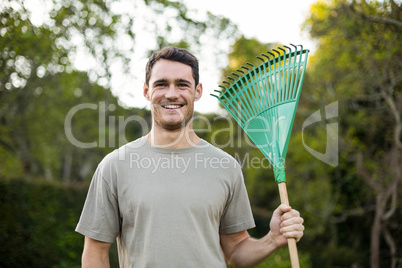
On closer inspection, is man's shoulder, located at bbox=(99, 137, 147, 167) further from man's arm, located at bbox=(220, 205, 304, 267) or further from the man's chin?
man's arm, located at bbox=(220, 205, 304, 267)

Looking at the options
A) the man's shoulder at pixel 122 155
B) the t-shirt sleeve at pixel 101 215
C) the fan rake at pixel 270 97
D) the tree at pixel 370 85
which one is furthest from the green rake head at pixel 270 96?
the tree at pixel 370 85

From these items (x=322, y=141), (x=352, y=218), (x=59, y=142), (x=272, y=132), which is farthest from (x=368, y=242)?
(x=272, y=132)

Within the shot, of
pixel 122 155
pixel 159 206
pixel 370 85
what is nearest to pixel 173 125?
pixel 122 155

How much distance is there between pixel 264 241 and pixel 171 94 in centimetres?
90

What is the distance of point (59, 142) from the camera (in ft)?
48.9

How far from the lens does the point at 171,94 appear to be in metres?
2.15

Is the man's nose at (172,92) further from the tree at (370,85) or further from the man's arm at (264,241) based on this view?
the tree at (370,85)

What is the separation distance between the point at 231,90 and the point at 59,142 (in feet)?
44.4

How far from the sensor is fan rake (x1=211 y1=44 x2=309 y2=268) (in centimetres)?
229

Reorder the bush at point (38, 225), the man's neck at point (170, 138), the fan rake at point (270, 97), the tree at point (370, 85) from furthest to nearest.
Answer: the tree at point (370, 85) → the bush at point (38, 225) → the fan rake at point (270, 97) → the man's neck at point (170, 138)

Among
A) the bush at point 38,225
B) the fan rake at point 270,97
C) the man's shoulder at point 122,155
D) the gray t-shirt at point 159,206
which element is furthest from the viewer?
the bush at point 38,225

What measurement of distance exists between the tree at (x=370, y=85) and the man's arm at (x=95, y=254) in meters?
5.39

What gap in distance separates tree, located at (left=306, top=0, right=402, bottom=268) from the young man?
15.7ft

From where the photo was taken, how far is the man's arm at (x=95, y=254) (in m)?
1.96
